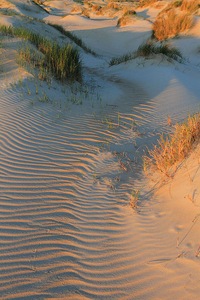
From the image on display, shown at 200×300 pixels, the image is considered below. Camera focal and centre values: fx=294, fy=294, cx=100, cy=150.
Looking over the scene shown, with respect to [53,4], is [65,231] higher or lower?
higher

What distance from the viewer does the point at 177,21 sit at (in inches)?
639

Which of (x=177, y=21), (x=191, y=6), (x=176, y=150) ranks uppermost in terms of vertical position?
(x=191, y=6)

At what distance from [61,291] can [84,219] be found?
987 mm

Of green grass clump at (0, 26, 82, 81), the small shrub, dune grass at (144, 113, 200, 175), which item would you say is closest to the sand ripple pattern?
dune grass at (144, 113, 200, 175)

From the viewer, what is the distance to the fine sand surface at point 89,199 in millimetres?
2617

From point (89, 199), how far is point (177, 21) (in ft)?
50.2

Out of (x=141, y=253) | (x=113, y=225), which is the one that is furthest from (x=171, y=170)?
(x=141, y=253)

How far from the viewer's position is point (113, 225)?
3.35 metres

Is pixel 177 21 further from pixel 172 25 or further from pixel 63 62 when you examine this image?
pixel 63 62

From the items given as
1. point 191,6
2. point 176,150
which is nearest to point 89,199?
point 176,150

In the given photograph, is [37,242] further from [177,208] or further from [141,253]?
[177,208]

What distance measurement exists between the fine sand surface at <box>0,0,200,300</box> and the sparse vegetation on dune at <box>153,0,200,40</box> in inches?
389

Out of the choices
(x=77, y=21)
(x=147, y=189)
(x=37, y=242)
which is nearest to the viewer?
(x=37, y=242)

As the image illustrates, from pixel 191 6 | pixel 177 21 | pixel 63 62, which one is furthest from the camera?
pixel 191 6
